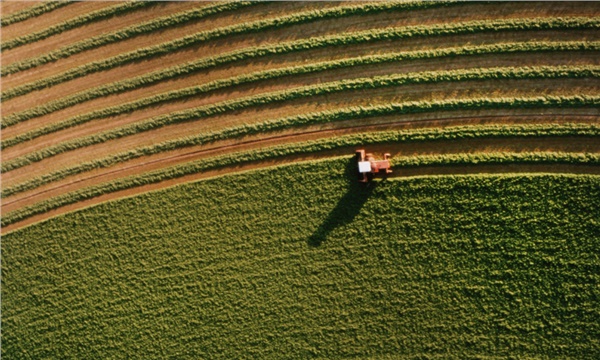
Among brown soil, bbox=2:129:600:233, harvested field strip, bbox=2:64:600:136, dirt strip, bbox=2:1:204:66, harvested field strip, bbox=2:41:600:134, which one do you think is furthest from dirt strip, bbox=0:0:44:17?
brown soil, bbox=2:129:600:233

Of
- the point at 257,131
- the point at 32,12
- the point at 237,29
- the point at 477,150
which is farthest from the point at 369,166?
the point at 32,12

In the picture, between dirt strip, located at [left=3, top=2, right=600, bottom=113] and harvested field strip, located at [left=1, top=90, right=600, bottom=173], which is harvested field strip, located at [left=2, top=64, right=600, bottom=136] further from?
dirt strip, located at [left=3, top=2, right=600, bottom=113]

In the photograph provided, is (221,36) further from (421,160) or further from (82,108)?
(421,160)

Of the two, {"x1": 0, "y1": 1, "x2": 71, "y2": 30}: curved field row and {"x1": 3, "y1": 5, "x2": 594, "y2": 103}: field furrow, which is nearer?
{"x1": 3, "y1": 5, "x2": 594, "y2": 103}: field furrow

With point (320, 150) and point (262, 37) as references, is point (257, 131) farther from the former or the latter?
point (262, 37)

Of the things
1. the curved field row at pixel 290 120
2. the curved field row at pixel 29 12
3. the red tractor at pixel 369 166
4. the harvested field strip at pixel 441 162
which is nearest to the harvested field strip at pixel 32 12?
the curved field row at pixel 29 12

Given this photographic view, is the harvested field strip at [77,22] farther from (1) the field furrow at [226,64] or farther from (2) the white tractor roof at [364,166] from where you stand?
(2) the white tractor roof at [364,166]

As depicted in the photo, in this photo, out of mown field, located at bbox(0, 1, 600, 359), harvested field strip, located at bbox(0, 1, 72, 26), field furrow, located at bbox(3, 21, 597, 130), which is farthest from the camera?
harvested field strip, located at bbox(0, 1, 72, 26)
